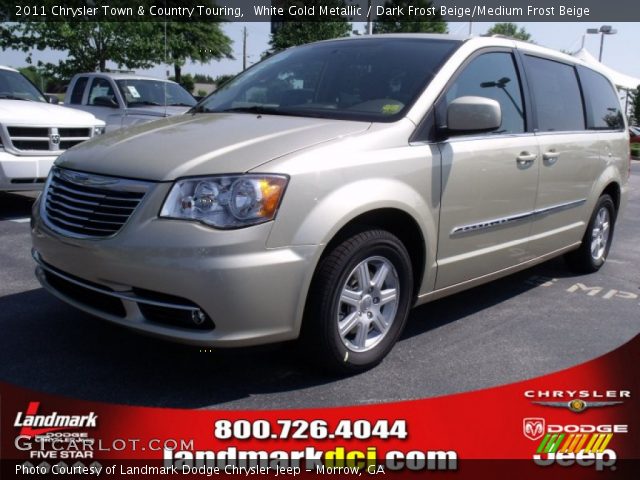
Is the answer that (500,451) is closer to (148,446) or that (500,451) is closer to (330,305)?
(330,305)

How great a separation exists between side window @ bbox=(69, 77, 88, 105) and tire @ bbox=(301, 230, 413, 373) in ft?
29.8

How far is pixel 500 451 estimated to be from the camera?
2.66 m

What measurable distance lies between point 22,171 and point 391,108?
15.9 ft

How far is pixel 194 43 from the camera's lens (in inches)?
1085

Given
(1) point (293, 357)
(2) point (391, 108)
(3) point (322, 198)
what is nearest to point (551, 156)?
(2) point (391, 108)

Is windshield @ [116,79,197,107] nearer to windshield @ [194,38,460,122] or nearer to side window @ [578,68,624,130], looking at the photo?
windshield @ [194,38,460,122]

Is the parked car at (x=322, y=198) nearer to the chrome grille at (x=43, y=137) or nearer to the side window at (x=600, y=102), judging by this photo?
the side window at (x=600, y=102)

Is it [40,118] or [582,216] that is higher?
A: [40,118]

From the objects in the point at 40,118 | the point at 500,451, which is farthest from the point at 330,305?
the point at 40,118

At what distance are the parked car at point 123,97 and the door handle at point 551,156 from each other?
667 centimetres

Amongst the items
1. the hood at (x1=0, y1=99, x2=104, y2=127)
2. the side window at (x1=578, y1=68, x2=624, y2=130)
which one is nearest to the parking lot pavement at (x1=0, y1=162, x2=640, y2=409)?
the side window at (x1=578, y1=68, x2=624, y2=130)

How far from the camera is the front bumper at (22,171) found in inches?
268

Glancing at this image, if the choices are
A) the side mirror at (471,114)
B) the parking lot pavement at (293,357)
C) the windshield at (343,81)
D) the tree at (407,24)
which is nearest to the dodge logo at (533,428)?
the parking lot pavement at (293,357)

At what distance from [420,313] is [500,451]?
180cm
